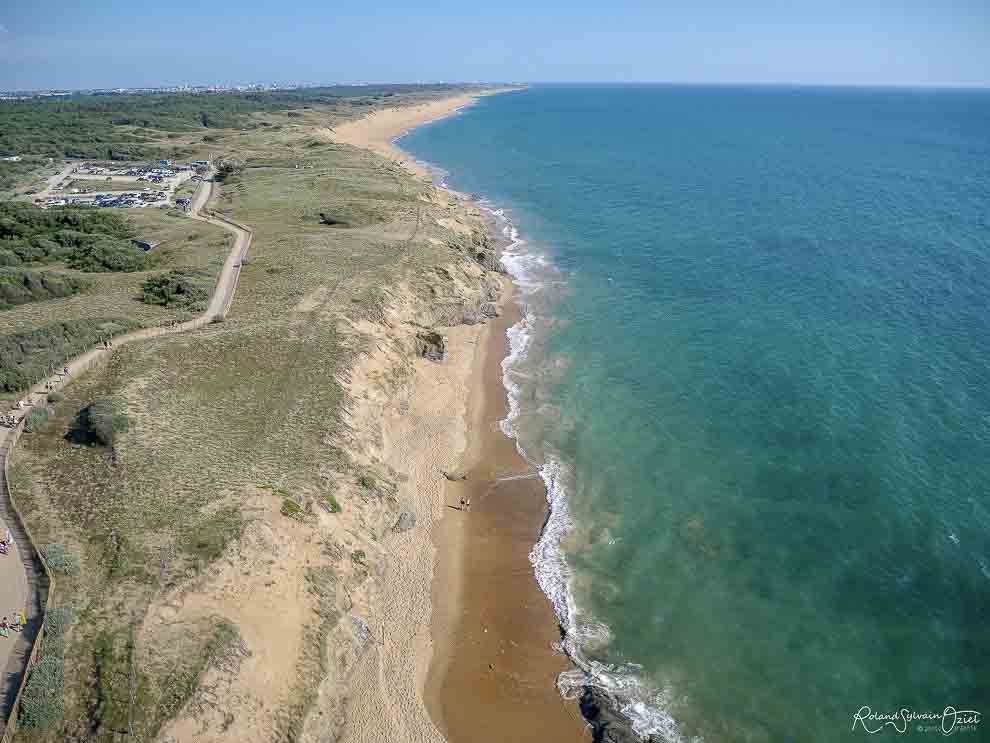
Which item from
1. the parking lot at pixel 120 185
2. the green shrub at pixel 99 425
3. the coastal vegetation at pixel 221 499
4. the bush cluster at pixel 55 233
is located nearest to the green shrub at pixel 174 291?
the coastal vegetation at pixel 221 499

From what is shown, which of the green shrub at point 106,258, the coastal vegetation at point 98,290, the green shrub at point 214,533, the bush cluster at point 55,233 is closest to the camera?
the green shrub at point 214,533

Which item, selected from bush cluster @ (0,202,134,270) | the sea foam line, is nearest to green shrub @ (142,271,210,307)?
bush cluster @ (0,202,134,270)

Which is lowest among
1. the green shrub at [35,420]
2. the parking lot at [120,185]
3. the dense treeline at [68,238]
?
the green shrub at [35,420]

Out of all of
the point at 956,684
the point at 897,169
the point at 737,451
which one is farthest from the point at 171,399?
the point at 897,169

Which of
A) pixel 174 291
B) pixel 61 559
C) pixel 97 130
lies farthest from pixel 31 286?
pixel 97 130

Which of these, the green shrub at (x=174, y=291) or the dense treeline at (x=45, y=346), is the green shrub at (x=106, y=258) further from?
the dense treeline at (x=45, y=346)
